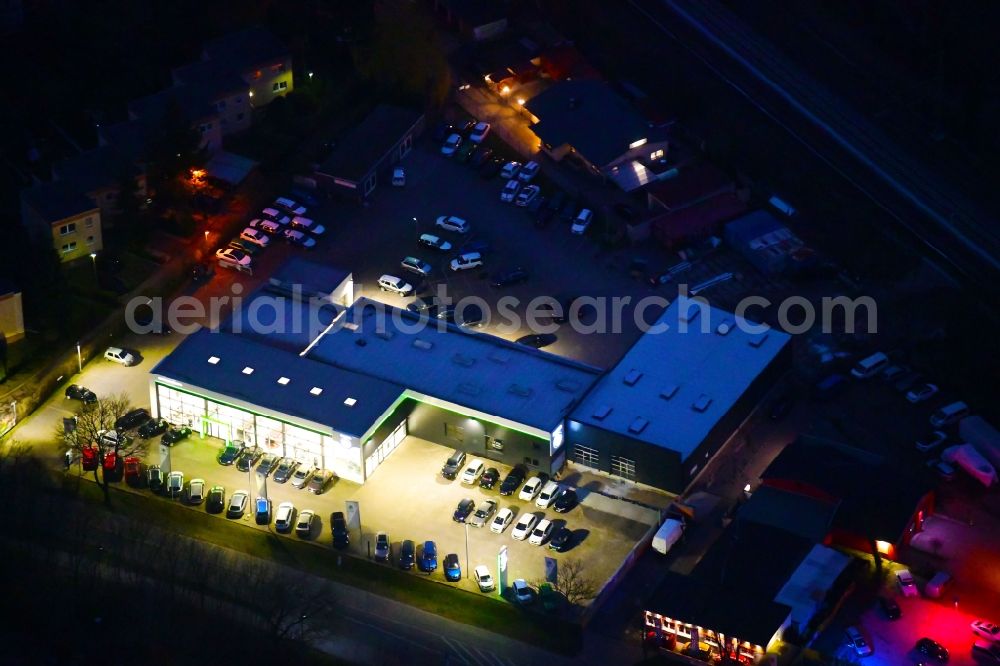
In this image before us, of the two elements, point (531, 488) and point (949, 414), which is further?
point (949, 414)

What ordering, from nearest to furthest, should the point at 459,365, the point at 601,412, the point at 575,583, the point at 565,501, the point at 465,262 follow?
1. the point at 575,583
2. the point at 565,501
3. the point at 601,412
4. the point at 459,365
5. the point at 465,262

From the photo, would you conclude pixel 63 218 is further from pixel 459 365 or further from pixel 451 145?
pixel 451 145

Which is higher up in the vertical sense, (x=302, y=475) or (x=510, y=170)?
(x=510, y=170)

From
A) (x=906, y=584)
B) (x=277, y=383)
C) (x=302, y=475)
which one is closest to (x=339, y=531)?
(x=302, y=475)

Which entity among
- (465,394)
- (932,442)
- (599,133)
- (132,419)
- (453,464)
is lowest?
(132,419)

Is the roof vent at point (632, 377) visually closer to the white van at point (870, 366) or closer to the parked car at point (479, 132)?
the white van at point (870, 366)

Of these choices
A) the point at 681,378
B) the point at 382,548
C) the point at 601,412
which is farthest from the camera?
the point at 681,378

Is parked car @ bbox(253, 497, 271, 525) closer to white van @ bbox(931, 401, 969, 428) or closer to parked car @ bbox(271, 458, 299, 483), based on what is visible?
parked car @ bbox(271, 458, 299, 483)
